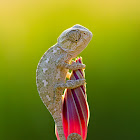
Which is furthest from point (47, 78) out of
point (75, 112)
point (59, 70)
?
point (75, 112)

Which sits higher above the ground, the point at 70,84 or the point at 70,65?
the point at 70,65

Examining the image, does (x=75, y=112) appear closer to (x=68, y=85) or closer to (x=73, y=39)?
(x=68, y=85)

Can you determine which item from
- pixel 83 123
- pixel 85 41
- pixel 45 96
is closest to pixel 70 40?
pixel 85 41

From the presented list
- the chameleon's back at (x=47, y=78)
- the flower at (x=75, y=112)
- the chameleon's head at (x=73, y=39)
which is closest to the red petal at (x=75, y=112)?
the flower at (x=75, y=112)

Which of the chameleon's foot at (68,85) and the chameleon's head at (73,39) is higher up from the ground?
the chameleon's head at (73,39)

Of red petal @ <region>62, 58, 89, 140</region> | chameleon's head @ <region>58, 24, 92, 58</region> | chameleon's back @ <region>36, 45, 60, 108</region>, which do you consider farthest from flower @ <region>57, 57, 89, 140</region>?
chameleon's head @ <region>58, 24, 92, 58</region>

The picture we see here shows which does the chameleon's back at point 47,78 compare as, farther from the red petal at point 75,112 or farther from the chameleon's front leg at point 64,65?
the red petal at point 75,112

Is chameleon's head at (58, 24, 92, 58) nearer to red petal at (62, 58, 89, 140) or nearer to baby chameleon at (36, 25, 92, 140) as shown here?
baby chameleon at (36, 25, 92, 140)
